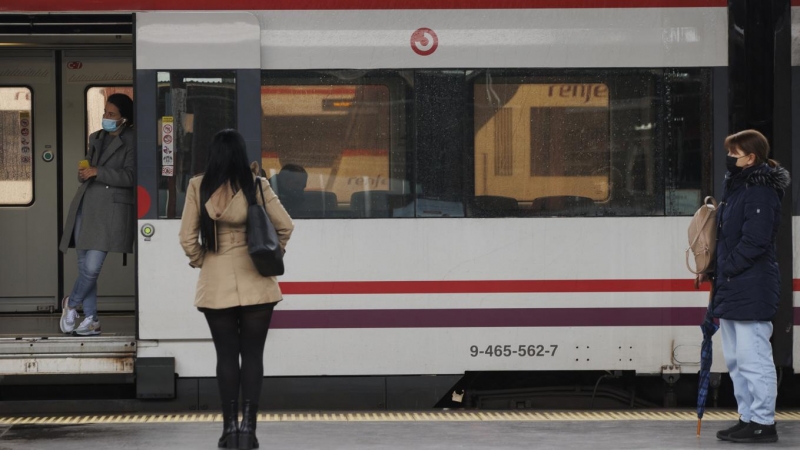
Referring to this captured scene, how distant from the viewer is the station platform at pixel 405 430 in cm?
615

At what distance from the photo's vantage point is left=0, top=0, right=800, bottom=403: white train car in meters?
7.28

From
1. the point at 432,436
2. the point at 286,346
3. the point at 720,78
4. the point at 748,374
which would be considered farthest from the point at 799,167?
the point at 286,346

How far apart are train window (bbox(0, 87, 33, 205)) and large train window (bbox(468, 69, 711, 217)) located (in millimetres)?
4039

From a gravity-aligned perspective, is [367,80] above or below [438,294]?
above

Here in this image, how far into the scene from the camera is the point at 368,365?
289 inches

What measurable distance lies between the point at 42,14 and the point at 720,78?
448cm

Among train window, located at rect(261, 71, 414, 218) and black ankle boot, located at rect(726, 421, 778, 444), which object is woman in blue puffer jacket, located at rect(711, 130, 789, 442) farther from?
train window, located at rect(261, 71, 414, 218)

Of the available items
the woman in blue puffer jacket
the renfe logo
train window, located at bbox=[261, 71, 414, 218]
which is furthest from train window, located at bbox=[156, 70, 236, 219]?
→ the woman in blue puffer jacket

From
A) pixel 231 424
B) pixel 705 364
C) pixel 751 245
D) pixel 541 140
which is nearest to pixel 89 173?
pixel 231 424

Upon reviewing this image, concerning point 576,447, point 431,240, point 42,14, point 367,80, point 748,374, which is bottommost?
point 576,447

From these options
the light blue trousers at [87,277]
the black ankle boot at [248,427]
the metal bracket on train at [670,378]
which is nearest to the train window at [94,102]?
the light blue trousers at [87,277]

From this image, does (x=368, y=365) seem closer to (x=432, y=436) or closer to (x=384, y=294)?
(x=384, y=294)

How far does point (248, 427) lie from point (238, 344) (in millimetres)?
441

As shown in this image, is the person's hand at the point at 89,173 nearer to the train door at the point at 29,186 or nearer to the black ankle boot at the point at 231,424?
the train door at the point at 29,186
